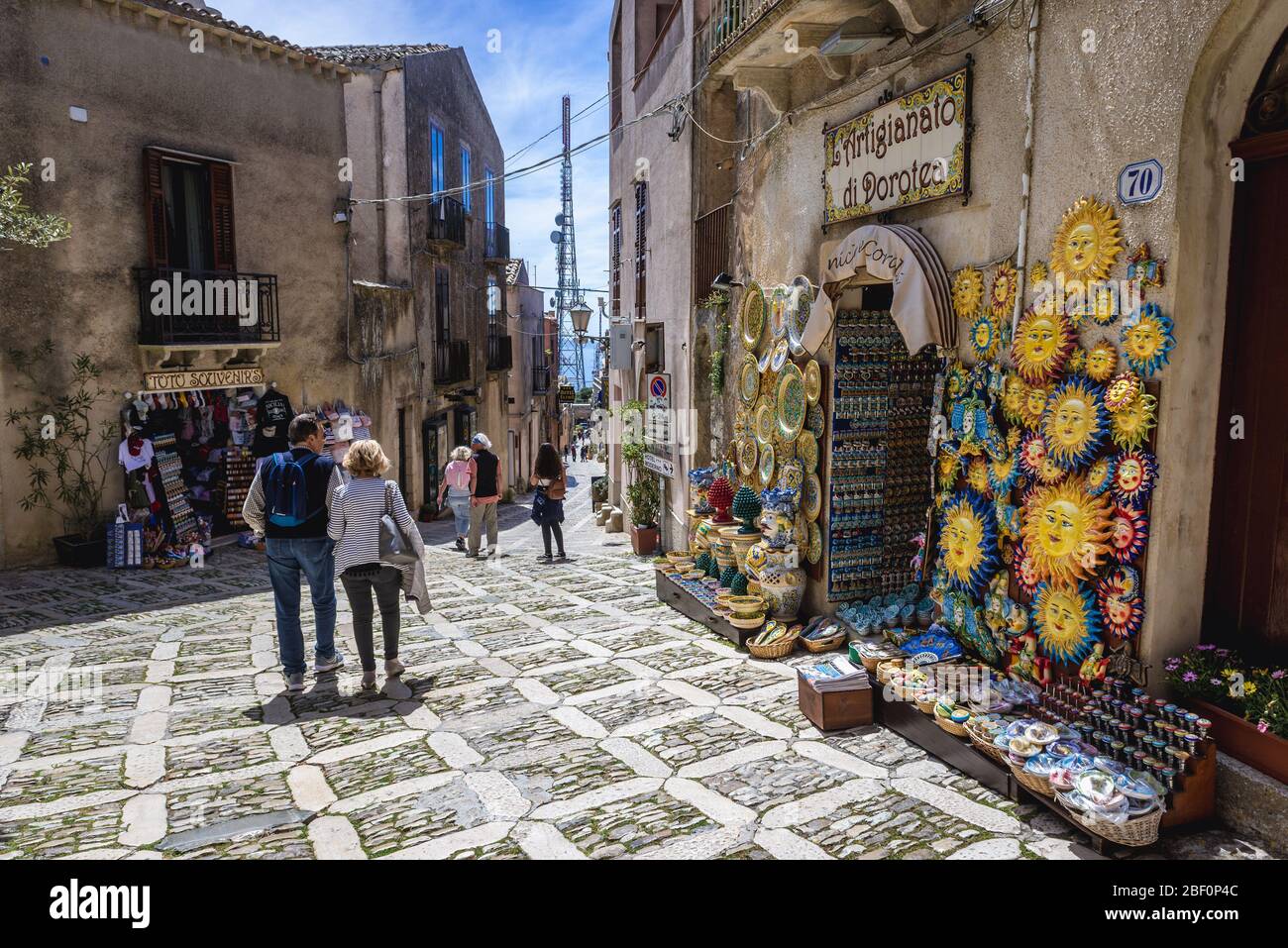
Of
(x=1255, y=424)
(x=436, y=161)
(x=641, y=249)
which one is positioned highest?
(x=436, y=161)

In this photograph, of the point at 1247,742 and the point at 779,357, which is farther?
the point at 779,357

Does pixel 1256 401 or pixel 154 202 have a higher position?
pixel 154 202

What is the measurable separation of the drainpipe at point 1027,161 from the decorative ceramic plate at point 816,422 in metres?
2.34

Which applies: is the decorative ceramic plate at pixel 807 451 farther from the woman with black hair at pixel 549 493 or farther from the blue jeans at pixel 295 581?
the woman with black hair at pixel 549 493

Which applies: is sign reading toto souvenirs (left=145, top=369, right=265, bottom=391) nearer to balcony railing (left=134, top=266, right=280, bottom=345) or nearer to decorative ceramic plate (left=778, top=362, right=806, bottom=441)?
balcony railing (left=134, top=266, right=280, bottom=345)

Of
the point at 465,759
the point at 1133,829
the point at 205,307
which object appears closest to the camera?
the point at 1133,829

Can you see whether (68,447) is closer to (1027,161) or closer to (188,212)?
(188,212)

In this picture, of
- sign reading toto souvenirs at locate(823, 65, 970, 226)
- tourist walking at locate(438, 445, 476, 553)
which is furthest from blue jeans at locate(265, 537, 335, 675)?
tourist walking at locate(438, 445, 476, 553)

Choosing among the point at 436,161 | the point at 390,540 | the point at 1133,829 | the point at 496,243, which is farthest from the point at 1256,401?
the point at 496,243

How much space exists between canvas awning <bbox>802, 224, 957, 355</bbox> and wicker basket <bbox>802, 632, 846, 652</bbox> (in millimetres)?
2311

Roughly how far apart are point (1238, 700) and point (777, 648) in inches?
136

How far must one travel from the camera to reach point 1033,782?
4344mm

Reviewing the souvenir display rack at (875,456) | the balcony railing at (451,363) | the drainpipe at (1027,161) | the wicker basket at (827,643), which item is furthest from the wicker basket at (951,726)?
the balcony railing at (451,363)

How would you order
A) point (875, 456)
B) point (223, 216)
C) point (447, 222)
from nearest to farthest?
1. point (875, 456)
2. point (223, 216)
3. point (447, 222)
